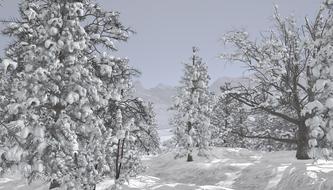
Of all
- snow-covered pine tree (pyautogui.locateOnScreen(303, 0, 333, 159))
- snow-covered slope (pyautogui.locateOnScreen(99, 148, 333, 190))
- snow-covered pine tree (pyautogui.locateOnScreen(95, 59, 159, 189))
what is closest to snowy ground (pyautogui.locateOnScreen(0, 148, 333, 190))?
snow-covered slope (pyautogui.locateOnScreen(99, 148, 333, 190))

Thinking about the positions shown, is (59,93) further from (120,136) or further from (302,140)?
(302,140)

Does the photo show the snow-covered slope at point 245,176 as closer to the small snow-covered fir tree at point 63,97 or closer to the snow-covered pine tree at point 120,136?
the snow-covered pine tree at point 120,136

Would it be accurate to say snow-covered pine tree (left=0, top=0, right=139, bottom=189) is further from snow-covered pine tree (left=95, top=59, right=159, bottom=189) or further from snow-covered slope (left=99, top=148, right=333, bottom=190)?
snow-covered slope (left=99, top=148, right=333, bottom=190)

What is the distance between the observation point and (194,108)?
34.7 m

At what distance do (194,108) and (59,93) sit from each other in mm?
20726

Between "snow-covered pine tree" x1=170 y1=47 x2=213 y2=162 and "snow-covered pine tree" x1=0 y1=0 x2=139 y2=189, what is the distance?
16.9 meters

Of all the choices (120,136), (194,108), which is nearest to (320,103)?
(120,136)

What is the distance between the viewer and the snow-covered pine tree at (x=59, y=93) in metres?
12.2

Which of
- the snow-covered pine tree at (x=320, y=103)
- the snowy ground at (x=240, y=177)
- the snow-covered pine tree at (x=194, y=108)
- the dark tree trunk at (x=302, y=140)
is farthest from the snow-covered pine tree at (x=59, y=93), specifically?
the snow-covered pine tree at (x=194, y=108)

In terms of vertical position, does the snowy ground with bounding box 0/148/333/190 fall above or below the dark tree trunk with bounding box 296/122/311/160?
below

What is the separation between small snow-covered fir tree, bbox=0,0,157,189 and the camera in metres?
12.3

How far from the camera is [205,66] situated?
36.6 meters

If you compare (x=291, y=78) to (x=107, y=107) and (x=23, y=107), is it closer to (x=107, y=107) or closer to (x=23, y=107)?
(x=107, y=107)

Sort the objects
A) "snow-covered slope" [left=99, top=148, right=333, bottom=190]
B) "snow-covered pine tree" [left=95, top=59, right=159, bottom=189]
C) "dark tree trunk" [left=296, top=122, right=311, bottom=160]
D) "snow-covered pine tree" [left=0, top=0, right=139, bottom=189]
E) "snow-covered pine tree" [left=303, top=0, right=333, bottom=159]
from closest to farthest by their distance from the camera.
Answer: "snow-covered pine tree" [left=303, top=0, right=333, bottom=159]
"snow-covered pine tree" [left=0, top=0, right=139, bottom=189]
"snow-covered pine tree" [left=95, top=59, right=159, bottom=189]
"snow-covered slope" [left=99, top=148, right=333, bottom=190]
"dark tree trunk" [left=296, top=122, right=311, bottom=160]
